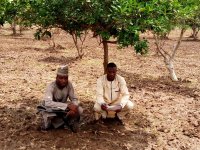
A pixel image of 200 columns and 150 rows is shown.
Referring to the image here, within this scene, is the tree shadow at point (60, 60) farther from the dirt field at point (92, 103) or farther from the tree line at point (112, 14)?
the tree line at point (112, 14)

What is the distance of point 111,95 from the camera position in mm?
7617

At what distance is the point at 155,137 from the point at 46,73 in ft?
22.4

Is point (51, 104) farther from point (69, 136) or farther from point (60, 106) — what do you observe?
point (69, 136)

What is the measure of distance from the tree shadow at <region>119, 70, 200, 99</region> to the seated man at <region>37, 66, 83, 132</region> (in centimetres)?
461

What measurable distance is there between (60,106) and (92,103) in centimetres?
266

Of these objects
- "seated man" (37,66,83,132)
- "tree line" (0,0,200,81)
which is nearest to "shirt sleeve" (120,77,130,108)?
"seated man" (37,66,83,132)

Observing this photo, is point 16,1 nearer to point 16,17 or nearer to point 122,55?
point 16,17

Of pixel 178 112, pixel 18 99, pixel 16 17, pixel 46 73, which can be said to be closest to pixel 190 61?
pixel 46 73

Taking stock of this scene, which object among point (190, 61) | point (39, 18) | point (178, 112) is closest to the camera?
point (39, 18)

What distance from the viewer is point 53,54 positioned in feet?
62.8

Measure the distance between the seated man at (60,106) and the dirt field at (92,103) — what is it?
0.20 metres

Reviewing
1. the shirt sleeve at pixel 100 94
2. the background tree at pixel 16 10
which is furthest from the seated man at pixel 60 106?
the background tree at pixel 16 10

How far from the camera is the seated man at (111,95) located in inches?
287

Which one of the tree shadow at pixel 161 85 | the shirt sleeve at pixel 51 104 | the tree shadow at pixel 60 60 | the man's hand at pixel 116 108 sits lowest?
the tree shadow at pixel 161 85
